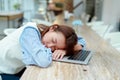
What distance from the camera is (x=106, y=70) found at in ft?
4.11

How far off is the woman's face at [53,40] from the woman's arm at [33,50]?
6 cm

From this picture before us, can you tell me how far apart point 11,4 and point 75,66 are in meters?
8.40

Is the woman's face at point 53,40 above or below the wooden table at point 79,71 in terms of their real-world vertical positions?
above

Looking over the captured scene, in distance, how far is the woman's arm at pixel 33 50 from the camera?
125 cm

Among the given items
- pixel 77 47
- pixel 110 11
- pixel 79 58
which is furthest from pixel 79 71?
pixel 110 11

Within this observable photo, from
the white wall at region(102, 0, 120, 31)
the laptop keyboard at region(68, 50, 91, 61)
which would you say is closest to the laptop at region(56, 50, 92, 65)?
the laptop keyboard at region(68, 50, 91, 61)

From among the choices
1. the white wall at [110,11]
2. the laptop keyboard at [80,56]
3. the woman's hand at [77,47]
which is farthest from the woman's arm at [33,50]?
the white wall at [110,11]

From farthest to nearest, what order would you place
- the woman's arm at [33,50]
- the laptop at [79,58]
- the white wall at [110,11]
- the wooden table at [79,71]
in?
the white wall at [110,11], the laptop at [79,58], the woman's arm at [33,50], the wooden table at [79,71]

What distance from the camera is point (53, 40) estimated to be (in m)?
1.39

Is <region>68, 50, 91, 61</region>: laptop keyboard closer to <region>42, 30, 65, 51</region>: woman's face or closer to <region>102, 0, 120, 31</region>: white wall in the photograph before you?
<region>42, 30, 65, 51</region>: woman's face

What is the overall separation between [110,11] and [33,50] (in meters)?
5.17

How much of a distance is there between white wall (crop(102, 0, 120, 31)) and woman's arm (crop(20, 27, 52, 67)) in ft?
15.9

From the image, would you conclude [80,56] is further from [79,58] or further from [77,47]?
[77,47]

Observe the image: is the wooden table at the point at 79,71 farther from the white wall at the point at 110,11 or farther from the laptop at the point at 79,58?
the white wall at the point at 110,11
